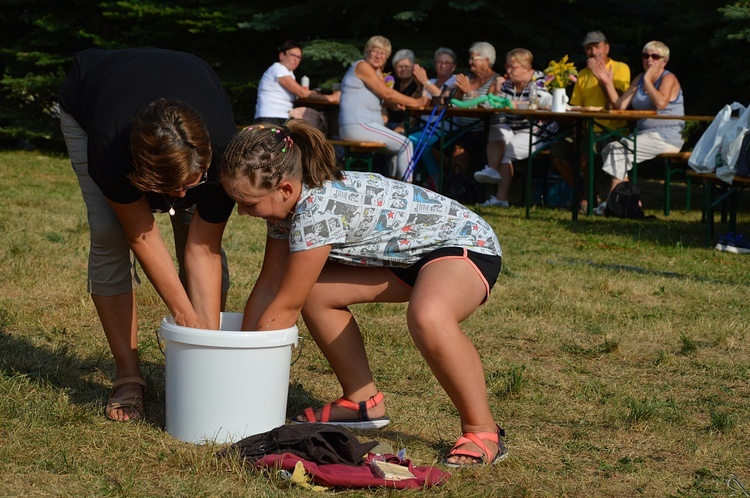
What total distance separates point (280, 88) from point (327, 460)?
8058 mm

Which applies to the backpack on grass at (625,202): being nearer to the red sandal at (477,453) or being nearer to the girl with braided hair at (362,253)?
the girl with braided hair at (362,253)

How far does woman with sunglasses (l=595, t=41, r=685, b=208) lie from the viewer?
9.08m

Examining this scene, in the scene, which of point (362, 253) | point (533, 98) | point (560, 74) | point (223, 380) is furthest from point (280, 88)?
point (223, 380)

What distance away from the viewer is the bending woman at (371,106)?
9.50m

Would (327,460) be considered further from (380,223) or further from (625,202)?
(625,202)

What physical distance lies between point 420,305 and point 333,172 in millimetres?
484

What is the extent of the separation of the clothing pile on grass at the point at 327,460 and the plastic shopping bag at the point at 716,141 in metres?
5.27

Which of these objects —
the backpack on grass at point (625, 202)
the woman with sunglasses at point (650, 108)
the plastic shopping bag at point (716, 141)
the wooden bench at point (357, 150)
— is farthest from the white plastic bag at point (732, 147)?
the wooden bench at point (357, 150)

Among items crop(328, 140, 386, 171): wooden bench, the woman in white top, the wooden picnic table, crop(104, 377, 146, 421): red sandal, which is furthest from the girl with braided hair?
the woman in white top

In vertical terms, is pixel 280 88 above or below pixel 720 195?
above

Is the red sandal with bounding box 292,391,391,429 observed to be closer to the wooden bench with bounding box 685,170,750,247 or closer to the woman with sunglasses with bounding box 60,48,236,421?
the woman with sunglasses with bounding box 60,48,236,421

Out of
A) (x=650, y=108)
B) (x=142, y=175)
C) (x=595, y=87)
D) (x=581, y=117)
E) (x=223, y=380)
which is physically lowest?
(x=223, y=380)

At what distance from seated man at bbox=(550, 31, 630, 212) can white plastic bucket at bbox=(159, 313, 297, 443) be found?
677 cm

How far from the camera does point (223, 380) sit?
299cm
